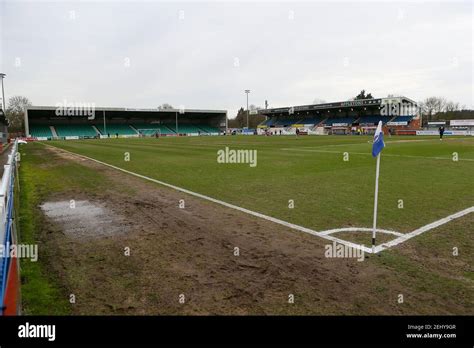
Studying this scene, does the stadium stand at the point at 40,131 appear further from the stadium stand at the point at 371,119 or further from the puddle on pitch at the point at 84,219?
the puddle on pitch at the point at 84,219

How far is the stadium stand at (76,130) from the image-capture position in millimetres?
80562

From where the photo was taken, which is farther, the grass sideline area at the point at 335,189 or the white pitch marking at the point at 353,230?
the grass sideline area at the point at 335,189

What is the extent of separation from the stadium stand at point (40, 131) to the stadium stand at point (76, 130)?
2165 millimetres

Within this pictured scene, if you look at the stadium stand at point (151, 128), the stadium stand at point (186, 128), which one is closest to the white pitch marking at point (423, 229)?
the stadium stand at point (151, 128)

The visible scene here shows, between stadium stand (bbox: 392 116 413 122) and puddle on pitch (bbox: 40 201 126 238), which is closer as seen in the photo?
puddle on pitch (bbox: 40 201 126 238)

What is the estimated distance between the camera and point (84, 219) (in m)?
7.92

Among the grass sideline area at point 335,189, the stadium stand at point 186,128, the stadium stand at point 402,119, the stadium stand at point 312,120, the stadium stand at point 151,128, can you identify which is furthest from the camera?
the stadium stand at point 186,128

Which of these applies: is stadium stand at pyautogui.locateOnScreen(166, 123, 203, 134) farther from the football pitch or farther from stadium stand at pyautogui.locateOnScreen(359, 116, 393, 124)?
the football pitch

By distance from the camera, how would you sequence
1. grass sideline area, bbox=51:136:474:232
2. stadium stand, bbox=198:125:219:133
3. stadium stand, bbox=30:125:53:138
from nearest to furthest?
grass sideline area, bbox=51:136:474:232 → stadium stand, bbox=30:125:53:138 → stadium stand, bbox=198:125:219:133

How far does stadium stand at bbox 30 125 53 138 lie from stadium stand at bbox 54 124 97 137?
2165 mm

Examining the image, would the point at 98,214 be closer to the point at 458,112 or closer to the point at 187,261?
the point at 187,261

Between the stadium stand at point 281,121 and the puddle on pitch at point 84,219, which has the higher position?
the stadium stand at point 281,121

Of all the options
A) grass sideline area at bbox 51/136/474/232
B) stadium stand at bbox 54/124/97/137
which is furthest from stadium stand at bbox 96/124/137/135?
grass sideline area at bbox 51/136/474/232

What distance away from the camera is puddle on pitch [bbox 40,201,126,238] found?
6902 millimetres
